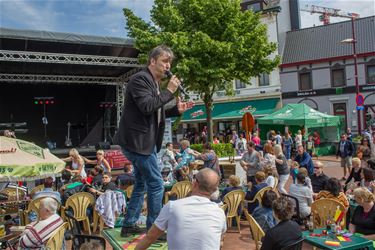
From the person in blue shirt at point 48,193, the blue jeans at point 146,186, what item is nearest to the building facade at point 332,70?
the person in blue shirt at point 48,193

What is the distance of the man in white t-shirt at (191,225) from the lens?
8.57 feet

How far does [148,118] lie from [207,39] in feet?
40.9

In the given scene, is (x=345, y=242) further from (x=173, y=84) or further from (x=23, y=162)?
(x=23, y=162)

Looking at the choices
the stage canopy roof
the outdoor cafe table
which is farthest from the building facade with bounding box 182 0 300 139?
the outdoor cafe table

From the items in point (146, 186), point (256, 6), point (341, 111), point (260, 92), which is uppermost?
point (256, 6)

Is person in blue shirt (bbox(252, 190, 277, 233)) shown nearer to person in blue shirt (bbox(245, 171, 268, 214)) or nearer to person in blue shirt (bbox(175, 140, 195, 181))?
person in blue shirt (bbox(245, 171, 268, 214))

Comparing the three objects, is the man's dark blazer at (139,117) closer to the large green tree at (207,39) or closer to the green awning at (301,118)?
the large green tree at (207,39)

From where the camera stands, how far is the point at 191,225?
2.62 metres

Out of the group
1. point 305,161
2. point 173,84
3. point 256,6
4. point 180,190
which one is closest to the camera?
point 173,84

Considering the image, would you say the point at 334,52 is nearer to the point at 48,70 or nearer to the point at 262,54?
the point at 262,54

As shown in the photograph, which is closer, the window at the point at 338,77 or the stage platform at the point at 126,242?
the stage platform at the point at 126,242

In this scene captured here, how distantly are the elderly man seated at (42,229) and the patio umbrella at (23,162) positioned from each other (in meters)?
1.65

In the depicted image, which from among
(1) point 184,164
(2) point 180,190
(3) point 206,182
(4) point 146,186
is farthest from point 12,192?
(3) point 206,182

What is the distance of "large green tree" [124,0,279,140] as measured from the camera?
15.6m
